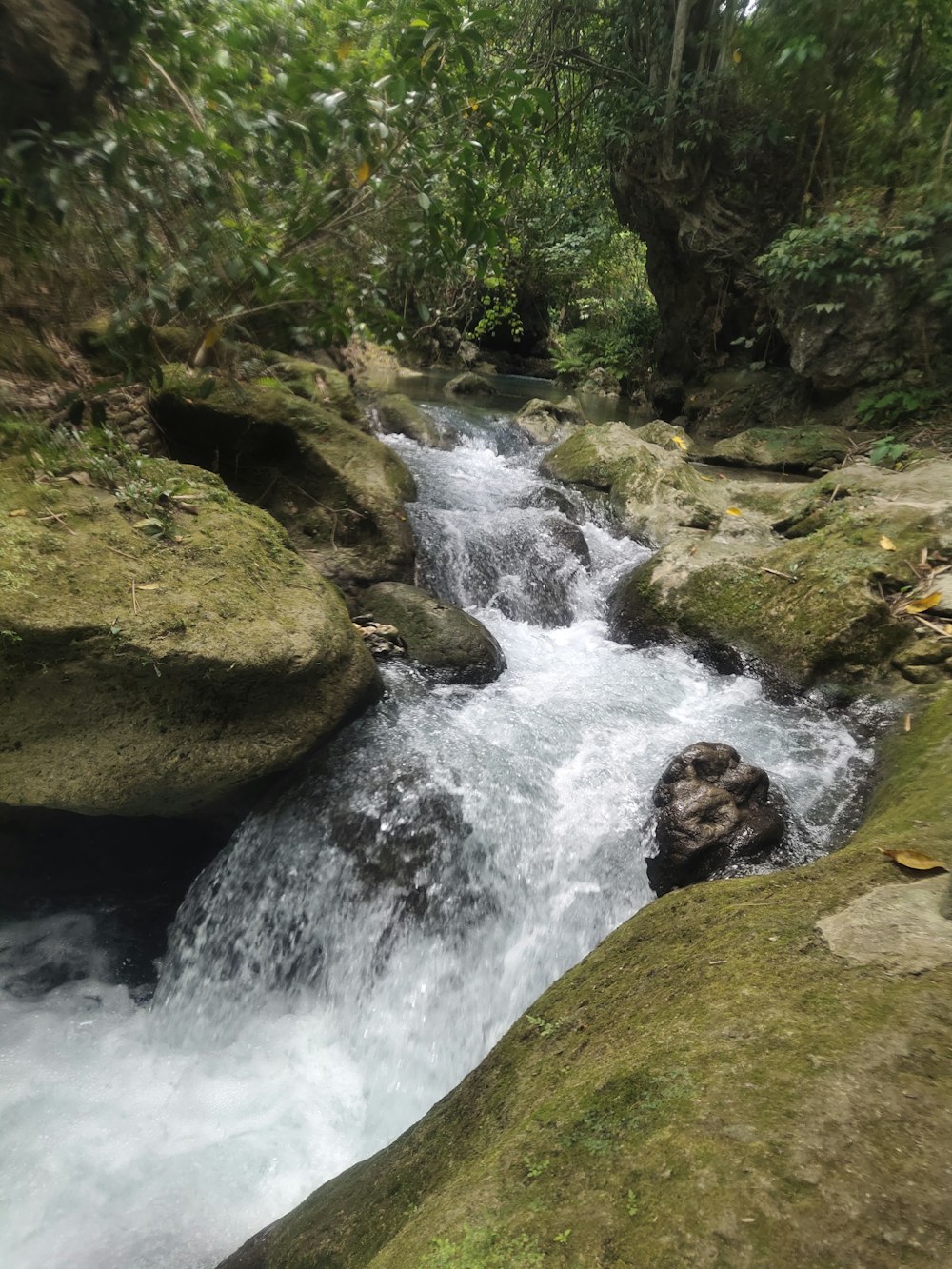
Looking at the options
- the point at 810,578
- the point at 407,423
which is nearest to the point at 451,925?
the point at 810,578

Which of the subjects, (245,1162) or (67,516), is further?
(67,516)

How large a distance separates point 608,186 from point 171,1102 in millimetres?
16094

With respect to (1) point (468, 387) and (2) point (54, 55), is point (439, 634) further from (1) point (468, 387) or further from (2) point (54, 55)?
(1) point (468, 387)

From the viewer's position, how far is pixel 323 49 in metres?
2.65

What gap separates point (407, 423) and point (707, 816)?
9199 millimetres

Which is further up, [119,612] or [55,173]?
[55,173]

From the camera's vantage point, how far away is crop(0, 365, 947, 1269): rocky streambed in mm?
1478

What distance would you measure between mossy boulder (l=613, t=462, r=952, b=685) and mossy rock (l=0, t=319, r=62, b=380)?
15.4 feet

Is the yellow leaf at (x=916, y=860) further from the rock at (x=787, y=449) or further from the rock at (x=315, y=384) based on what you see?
the rock at (x=787, y=449)

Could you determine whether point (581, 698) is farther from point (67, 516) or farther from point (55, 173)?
point (55, 173)

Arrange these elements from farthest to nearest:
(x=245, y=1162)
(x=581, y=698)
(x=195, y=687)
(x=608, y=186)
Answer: (x=608, y=186), (x=581, y=698), (x=195, y=687), (x=245, y=1162)

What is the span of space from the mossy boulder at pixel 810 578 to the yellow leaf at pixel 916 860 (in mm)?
Result: 2887

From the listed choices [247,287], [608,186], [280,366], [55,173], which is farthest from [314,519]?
[608,186]

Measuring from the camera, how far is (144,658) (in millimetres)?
3299
